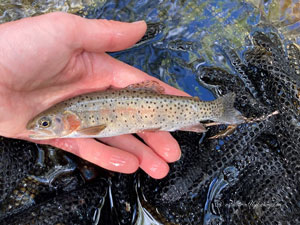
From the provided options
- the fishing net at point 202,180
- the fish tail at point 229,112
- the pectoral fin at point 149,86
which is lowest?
the fishing net at point 202,180

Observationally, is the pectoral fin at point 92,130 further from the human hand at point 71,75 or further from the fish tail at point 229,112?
the fish tail at point 229,112

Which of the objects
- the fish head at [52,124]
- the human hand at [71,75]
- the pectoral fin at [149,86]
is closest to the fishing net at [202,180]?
the human hand at [71,75]

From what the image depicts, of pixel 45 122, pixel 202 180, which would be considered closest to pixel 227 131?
pixel 202 180

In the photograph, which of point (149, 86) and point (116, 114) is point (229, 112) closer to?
point (149, 86)

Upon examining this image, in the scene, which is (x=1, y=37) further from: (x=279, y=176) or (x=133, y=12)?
(x=279, y=176)

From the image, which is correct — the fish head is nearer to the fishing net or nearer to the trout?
the trout

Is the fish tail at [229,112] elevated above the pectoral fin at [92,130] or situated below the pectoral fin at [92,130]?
above
